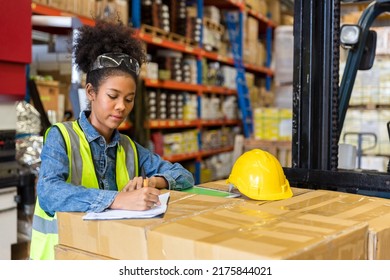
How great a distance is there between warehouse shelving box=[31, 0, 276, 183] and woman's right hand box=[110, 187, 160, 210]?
3.19 meters

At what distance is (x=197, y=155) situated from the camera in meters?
8.23

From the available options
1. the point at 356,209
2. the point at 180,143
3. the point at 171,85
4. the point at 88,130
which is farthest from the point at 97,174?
the point at 180,143

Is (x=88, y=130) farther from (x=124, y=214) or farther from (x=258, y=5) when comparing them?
(x=258, y=5)

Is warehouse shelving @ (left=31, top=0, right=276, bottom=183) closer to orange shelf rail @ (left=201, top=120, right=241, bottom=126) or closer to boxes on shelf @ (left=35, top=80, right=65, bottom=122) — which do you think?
orange shelf rail @ (left=201, top=120, right=241, bottom=126)

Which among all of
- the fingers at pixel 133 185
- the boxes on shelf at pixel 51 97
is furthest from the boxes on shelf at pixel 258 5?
the fingers at pixel 133 185

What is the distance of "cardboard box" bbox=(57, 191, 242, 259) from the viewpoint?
1451mm

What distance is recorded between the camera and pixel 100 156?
223 centimetres

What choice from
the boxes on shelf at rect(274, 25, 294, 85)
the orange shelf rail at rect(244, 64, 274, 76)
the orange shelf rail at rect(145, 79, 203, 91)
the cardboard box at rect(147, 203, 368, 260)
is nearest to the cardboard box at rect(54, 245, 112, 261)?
the cardboard box at rect(147, 203, 368, 260)

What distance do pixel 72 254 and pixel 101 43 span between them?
1097 mm

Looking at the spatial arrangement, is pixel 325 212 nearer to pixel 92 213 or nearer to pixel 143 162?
pixel 92 213

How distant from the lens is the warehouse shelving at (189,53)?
6230 mm

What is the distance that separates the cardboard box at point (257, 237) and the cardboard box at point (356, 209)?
1.9 inches

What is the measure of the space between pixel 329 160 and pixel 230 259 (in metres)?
1.54

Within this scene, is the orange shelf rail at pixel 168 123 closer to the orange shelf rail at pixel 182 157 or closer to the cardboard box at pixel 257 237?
the orange shelf rail at pixel 182 157
